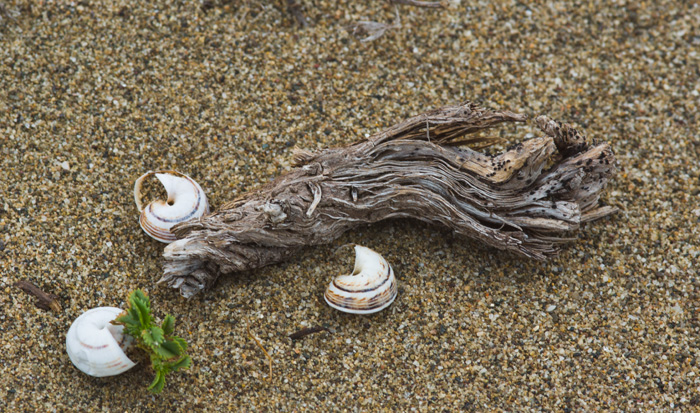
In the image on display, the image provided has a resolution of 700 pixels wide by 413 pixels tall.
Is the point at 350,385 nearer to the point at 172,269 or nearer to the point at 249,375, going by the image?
the point at 249,375

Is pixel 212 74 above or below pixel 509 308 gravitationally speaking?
above

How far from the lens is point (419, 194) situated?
3168 millimetres

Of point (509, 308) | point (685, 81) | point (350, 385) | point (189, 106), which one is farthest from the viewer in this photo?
point (685, 81)

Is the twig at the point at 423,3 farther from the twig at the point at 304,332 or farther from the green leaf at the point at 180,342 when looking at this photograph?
the green leaf at the point at 180,342

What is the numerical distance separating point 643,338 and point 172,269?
8.10 ft

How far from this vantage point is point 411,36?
398cm

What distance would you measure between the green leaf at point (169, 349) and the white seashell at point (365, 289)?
774mm

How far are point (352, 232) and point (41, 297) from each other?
163cm

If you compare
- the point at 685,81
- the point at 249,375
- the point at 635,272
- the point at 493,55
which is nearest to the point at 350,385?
the point at 249,375

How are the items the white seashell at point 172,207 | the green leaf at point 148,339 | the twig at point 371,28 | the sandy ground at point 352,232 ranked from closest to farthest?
1. the green leaf at point 148,339
2. the sandy ground at point 352,232
3. the white seashell at point 172,207
4. the twig at point 371,28

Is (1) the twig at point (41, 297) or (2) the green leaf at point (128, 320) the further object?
(1) the twig at point (41, 297)

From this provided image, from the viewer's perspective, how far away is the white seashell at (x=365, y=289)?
3.04m

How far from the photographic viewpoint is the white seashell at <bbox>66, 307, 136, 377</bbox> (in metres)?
2.79

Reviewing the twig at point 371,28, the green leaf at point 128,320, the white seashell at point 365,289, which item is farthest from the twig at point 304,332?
the twig at point 371,28
